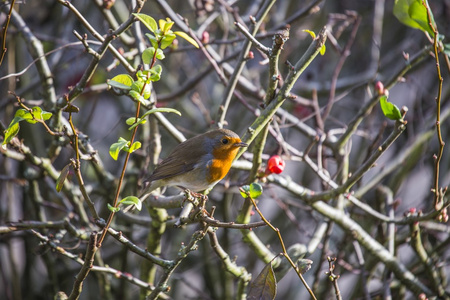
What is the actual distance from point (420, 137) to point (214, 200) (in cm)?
143

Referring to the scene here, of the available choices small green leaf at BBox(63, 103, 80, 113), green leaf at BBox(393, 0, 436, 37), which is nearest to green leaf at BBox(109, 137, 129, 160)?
Answer: small green leaf at BBox(63, 103, 80, 113)

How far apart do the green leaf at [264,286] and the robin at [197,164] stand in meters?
1.00

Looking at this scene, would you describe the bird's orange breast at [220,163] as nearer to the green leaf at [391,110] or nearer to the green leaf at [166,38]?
the green leaf at [391,110]

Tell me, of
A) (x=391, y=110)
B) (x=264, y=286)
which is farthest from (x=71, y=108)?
(x=391, y=110)

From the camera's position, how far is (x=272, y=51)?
71.8 inches

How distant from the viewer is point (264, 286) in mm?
1600

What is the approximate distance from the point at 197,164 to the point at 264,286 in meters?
1.24

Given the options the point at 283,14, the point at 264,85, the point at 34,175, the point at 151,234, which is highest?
the point at 283,14

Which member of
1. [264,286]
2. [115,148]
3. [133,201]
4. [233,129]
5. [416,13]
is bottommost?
[264,286]

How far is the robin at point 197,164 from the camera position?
2580 mm

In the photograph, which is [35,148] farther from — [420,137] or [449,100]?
[449,100]

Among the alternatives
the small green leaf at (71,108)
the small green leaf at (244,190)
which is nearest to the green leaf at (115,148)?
the small green leaf at (71,108)

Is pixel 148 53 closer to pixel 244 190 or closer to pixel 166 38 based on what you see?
pixel 166 38

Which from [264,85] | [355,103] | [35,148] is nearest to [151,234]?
[35,148]
